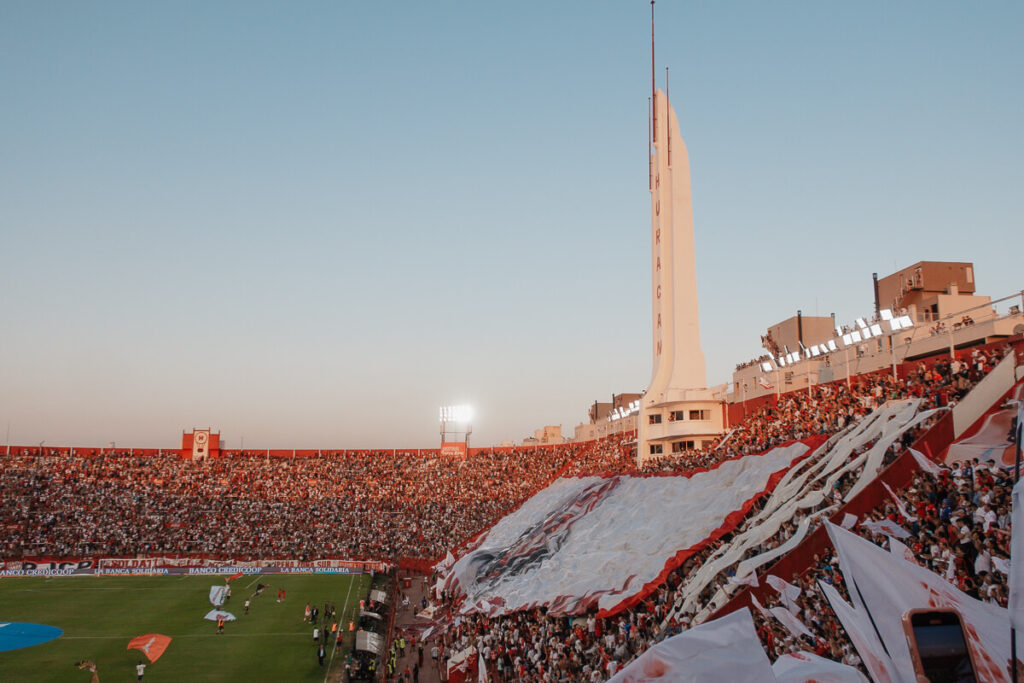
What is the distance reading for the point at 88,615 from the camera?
129 feet

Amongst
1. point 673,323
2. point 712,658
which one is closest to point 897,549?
point 712,658

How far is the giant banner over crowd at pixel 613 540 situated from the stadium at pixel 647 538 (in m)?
0.15

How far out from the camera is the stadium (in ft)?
39.5

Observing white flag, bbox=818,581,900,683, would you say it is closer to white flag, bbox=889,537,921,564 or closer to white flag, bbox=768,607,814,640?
white flag, bbox=889,537,921,564

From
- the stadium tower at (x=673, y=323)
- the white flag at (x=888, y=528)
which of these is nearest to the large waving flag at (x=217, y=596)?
the stadium tower at (x=673, y=323)

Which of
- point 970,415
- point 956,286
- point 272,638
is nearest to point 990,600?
point 970,415

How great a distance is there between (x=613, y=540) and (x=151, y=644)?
19.7 meters

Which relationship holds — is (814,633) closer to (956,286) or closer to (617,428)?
(956,286)

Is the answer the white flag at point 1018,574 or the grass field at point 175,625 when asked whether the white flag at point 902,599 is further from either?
the grass field at point 175,625

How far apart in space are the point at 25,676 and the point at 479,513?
130 feet

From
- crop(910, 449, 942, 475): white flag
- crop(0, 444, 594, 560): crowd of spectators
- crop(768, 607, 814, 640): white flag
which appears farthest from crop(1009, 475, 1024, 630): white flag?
crop(0, 444, 594, 560): crowd of spectators

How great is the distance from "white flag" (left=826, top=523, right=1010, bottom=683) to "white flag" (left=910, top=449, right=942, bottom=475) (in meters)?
11.8

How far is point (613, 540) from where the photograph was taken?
3033 centimetres

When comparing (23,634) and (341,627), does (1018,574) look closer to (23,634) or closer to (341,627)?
(341,627)
